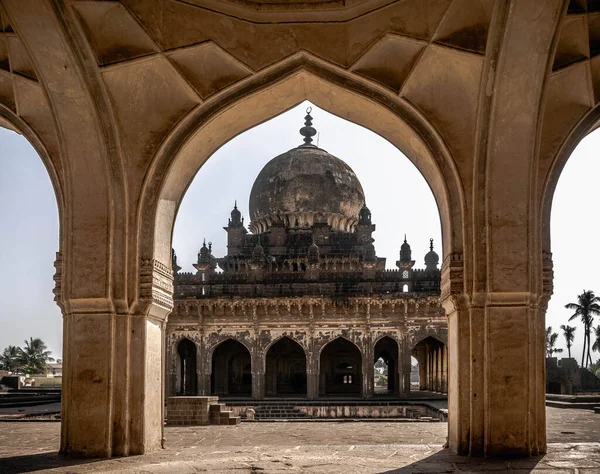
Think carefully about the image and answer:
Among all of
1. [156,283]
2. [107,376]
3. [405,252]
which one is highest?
[405,252]

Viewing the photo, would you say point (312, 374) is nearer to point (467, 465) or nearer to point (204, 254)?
point (204, 254)

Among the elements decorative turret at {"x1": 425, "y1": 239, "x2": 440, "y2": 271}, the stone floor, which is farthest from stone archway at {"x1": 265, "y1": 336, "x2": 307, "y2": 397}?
the stone floor

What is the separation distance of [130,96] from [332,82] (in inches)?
77.3

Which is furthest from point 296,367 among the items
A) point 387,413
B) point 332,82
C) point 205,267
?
point 332,82

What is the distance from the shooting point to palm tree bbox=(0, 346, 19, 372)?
5522cm

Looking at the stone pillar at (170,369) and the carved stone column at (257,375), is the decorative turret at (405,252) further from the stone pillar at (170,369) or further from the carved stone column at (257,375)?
the stone pillar at (170,369)

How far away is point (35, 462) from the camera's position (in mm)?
6801

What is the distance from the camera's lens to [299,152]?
1204 inches

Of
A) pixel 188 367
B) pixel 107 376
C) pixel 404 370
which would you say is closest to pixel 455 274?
pixel 107 376

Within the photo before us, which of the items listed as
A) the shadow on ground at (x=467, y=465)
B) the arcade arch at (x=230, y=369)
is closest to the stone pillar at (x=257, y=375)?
the arcade arch at (x=230, y=369)

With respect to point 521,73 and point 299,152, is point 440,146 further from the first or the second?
point 299,152

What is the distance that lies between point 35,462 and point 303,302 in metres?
18.7

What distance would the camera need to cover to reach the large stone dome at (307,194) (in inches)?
1153

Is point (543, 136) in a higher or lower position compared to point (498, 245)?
higher
